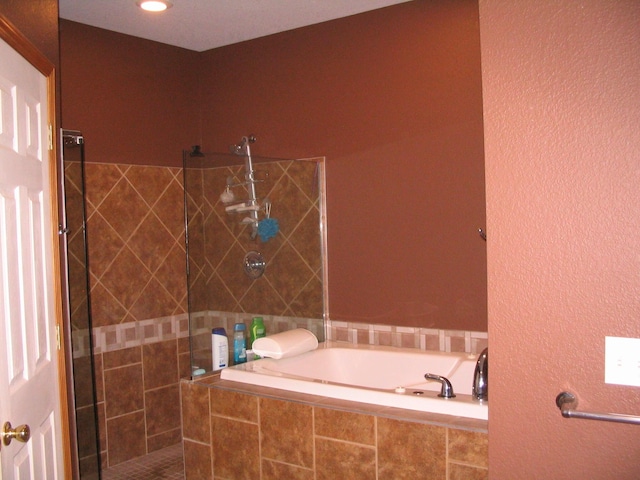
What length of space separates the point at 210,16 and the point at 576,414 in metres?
2.97

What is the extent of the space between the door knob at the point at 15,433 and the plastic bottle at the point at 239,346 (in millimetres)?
1521

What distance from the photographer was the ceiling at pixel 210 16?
3484 millimetres

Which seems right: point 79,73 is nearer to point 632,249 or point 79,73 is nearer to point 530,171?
point 530,171

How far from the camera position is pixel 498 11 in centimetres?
170

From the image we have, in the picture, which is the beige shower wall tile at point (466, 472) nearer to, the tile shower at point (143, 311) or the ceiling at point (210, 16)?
the tile shower at point (143, 311)

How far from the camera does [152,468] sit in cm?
378

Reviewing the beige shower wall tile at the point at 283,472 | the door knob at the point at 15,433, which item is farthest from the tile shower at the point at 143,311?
the door knob at the point at 15,433

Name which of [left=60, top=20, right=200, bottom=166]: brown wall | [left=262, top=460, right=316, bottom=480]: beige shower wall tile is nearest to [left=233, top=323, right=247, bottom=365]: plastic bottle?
[left=262, top=460, right=316, bottom=480]: beige shower wall tile

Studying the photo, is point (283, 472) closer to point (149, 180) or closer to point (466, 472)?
point (466, 472)

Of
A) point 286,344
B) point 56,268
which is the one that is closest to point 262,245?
point 286,344

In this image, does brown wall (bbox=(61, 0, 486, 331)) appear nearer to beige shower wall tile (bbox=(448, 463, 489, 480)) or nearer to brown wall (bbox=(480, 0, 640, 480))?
beige shower wall tile (bbox=(448, 463, 489, 480))

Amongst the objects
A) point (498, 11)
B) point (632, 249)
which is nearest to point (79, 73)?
point (498, 11)

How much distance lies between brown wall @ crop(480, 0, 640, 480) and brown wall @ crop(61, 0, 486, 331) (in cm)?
155

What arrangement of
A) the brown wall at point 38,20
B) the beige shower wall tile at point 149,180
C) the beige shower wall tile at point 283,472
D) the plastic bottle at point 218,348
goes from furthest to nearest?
the beige shower wall tile at point 149,180 < the plastic bottle at point 218,348 < the beige shower wall tile at point 283,472 < the brown wall at point 38,20
